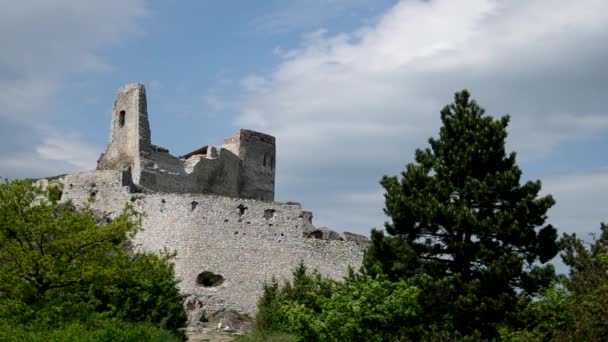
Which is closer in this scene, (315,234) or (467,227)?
(467,227)

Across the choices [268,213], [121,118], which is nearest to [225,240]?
[268,213]

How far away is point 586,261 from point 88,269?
40.8 ft

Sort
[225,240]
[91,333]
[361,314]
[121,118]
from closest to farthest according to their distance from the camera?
1. [91,333]
2. [361,314]
3. [225,240]
4. [121,118]

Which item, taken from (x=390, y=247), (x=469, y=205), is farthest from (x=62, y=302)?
(x=469, y=205)

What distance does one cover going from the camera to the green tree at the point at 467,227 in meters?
23.7

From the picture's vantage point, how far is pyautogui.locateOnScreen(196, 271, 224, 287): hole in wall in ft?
112

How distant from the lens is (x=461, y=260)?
81.6 feet

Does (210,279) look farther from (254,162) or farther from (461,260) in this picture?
(254,162)

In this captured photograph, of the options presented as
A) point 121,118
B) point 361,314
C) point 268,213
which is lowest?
point 361,314

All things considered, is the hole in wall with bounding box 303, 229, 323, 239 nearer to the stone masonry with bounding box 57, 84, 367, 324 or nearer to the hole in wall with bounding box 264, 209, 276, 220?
the stone masonry with bounding box 57, 84, 367, 324

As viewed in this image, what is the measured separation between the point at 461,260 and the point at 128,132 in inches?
947

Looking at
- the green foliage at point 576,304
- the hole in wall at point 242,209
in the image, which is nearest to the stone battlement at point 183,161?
the hole in wall at point 242,209

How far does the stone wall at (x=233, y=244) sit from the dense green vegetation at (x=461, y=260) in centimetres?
836

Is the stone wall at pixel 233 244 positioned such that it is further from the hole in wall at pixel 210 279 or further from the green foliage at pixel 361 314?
the green foliage at pixel 361 314
